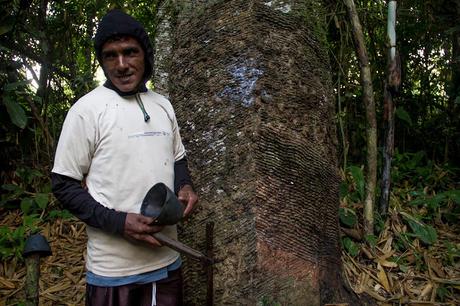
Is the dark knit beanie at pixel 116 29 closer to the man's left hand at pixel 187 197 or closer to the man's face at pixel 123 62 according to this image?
the man's face at pixel 123 62

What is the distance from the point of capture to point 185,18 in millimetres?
2650

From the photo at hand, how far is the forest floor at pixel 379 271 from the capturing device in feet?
9.52

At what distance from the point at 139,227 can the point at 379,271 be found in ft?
6.22

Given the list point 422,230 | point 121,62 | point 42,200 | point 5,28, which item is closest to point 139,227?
point 121,62

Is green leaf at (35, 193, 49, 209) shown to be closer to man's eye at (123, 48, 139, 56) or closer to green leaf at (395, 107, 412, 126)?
man's eye at (123, 48, 139, 56)

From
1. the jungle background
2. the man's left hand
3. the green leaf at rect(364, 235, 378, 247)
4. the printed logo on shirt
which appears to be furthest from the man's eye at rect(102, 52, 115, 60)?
the green leaf at rect(364, 235, 378, 247)

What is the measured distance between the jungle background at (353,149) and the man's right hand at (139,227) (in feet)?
4.58

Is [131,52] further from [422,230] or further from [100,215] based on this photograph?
[422,230]

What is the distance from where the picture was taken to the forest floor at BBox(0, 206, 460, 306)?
9.52 feet

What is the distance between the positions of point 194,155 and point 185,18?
0.80 metres

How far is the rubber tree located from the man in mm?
313

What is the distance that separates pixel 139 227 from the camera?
1.75 metres

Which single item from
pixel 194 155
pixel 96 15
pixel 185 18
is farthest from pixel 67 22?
pixel 194 155

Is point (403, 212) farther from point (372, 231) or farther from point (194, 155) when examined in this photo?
point (194, 155)
